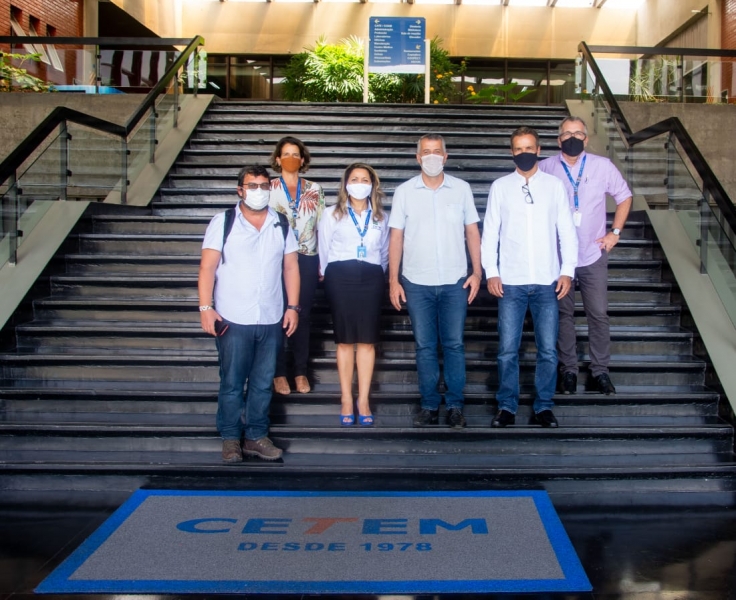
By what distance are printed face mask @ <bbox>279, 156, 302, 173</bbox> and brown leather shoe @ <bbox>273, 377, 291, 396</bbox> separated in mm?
1246

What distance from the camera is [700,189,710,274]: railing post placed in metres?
5.16

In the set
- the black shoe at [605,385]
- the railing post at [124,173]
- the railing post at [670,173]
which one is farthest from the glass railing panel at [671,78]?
the black shoe at [605,385]

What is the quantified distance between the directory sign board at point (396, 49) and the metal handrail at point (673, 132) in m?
3.02

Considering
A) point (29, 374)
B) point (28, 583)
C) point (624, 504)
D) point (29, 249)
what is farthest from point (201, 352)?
point (624, 504)

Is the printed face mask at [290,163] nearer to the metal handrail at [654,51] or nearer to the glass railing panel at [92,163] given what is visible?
the glass railing panel at [92,163]

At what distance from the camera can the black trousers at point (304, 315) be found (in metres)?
4.66

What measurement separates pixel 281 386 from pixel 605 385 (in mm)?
1890

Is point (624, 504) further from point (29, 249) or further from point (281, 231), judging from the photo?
point (29, 249)

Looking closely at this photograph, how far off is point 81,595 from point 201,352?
2296 mm

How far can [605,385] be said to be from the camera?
14.9ft

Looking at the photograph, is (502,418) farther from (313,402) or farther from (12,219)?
(12,219)

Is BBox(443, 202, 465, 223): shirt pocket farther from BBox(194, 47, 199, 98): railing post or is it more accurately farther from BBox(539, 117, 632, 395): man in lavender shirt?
BBox(194, 47, 199, 98): railing post

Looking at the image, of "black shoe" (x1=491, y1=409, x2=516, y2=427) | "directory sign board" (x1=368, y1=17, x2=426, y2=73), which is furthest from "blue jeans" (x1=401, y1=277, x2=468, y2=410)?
"directory sign board" (x1=368, y1=17, x2=426, y2=73)

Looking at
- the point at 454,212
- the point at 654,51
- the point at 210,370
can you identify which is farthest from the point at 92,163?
the point at 654,51
